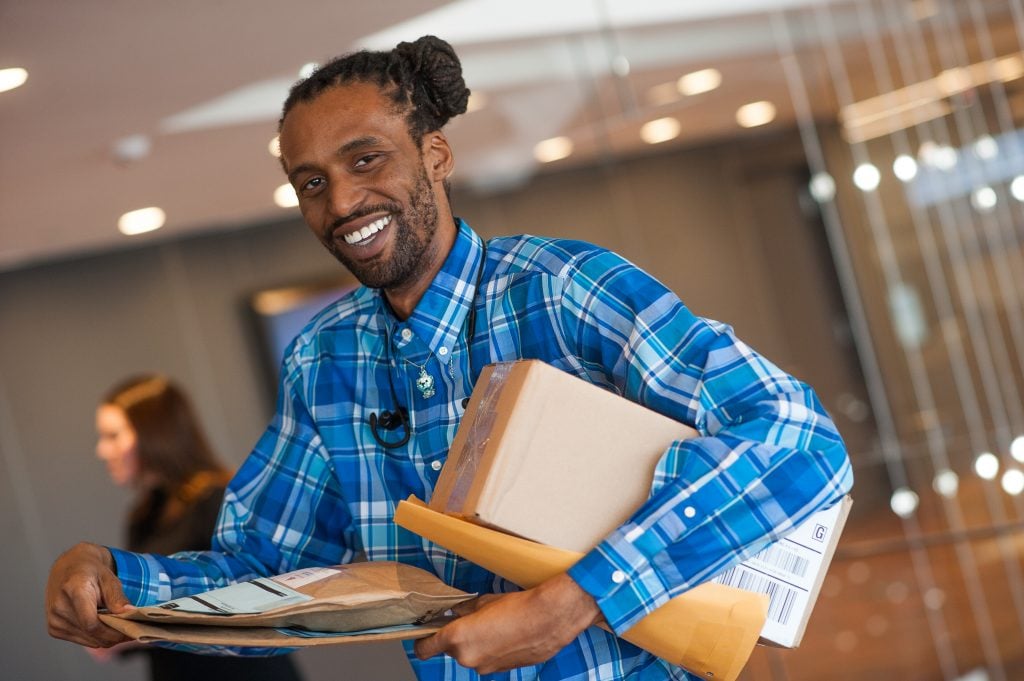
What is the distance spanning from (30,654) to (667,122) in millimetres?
3229

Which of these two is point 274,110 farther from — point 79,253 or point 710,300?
point 710,300

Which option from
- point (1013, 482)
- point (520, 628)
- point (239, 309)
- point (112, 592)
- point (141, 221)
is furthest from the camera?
point (1013, 482)

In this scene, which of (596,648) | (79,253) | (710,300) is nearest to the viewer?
(596,648)

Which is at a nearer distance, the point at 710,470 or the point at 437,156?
the point at 710,470

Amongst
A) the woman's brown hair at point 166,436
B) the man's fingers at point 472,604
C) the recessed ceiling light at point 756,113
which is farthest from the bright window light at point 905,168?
the man's fingers at point 472,604

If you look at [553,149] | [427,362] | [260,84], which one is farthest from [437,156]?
[553,149]

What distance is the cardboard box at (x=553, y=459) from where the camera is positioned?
4.12 feet

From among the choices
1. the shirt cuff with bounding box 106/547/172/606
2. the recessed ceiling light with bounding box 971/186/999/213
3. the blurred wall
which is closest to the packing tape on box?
the shirt cuff with bounding box 106/547/172/606

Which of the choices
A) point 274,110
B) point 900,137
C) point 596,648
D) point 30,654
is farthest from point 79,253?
point 596,648

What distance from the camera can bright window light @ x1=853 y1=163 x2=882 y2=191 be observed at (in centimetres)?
520

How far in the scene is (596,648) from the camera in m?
1.43

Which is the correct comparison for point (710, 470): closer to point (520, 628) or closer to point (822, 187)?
point (520, 628)

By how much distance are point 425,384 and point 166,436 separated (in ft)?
6.31

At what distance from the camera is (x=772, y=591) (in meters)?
1.35
